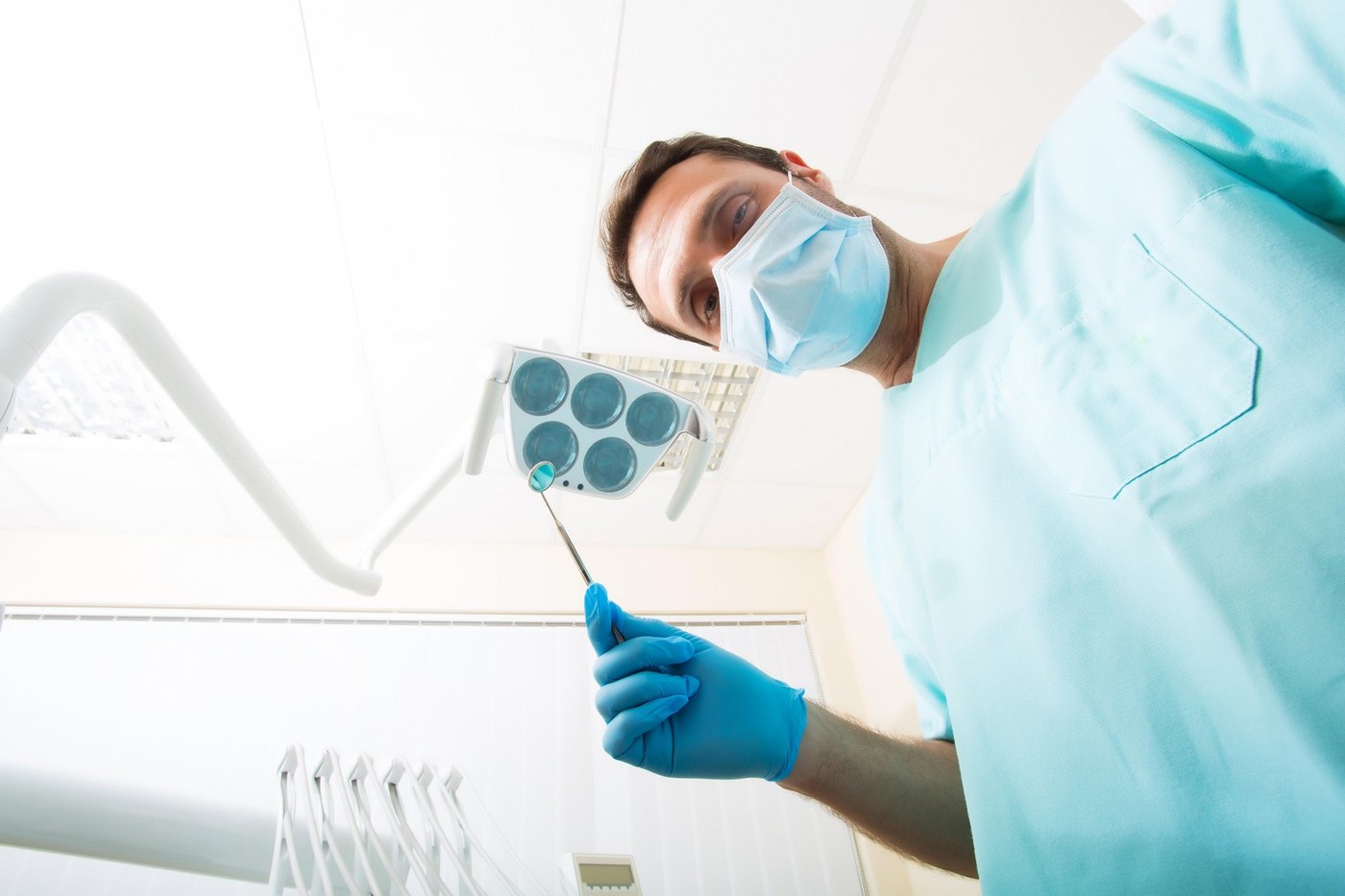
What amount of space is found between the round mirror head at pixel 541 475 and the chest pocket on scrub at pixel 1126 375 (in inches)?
23.0

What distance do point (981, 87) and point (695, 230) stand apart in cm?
116

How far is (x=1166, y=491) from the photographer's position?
0.66 metres

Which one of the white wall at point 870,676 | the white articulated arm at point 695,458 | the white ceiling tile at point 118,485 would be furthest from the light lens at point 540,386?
the white ceiling tile at point 118,485

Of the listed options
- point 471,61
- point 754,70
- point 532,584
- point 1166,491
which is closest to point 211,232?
point 471,61

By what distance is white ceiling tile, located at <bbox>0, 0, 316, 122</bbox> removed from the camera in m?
1.52

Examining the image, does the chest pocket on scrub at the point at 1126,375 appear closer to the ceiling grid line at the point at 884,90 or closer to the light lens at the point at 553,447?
the light lens at the point at 553,447

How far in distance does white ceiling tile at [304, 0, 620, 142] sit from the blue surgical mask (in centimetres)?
84

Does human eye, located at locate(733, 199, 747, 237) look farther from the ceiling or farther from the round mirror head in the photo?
the ceiling

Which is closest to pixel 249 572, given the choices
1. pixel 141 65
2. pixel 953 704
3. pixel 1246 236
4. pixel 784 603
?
pixel 141 65

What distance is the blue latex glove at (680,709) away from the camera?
34.9 inches

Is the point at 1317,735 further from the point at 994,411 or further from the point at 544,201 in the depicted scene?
the point at 544,201

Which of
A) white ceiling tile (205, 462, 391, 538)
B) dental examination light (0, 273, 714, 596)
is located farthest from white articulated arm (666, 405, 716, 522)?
white ceiling tile (205, 462, 391, 538)

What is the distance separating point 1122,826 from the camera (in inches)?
25.9

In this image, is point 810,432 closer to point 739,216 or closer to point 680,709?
point 739,216
